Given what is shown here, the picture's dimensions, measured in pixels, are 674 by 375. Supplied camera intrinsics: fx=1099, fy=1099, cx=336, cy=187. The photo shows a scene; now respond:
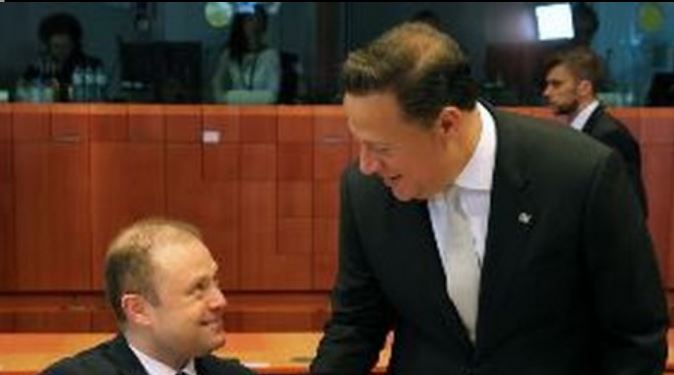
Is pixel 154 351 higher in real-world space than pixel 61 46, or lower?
lower

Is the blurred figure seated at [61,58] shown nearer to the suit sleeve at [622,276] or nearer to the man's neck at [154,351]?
the man's neck at [154,351]

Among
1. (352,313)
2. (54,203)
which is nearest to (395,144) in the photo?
(352,313)

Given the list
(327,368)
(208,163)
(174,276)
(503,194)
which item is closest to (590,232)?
(503,194)

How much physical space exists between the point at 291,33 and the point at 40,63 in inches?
151

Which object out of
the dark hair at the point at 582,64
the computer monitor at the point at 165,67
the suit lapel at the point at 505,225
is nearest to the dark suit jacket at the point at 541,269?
the suit lapel at the point at 505,225

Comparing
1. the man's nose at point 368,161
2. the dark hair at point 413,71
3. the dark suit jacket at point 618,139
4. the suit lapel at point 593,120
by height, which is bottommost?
the dark suit jacket at point 618,139

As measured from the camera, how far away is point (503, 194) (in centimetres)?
175

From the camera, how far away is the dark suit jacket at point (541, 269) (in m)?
1.71

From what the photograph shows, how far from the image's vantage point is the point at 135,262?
7.16 feet

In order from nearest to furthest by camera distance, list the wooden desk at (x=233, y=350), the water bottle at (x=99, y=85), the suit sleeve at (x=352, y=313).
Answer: the suit sleeve at (x=352, y=313) < the wooden desk at (x=233, y=350) < the water bottle at (x=99, y=85)

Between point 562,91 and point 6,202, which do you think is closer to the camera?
point 562,91

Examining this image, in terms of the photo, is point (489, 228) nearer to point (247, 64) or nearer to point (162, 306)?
point (162, 306)

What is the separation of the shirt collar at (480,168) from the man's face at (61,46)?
498cm

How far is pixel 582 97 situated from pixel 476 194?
3266 millimetres
